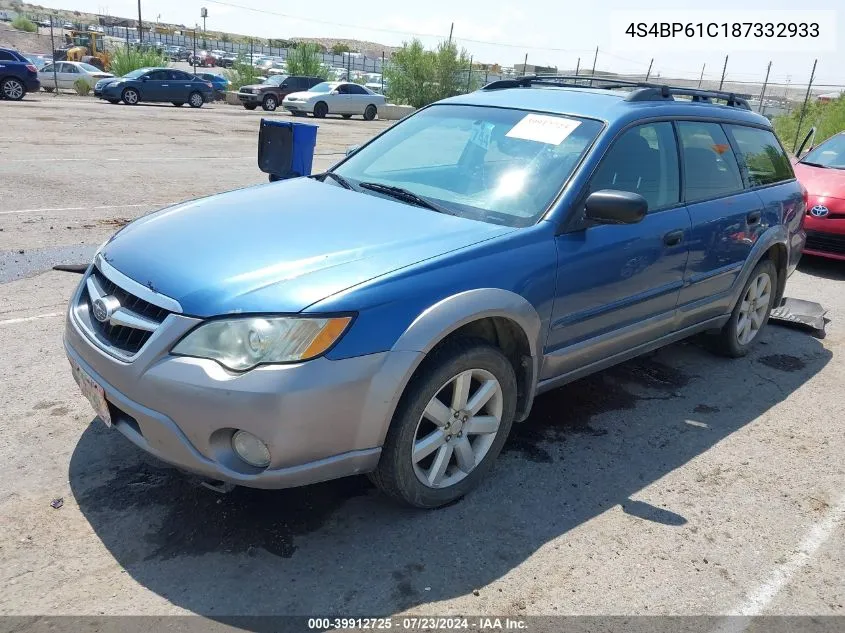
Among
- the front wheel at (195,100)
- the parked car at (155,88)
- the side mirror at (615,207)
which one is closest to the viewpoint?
the side mirror at (615,207)

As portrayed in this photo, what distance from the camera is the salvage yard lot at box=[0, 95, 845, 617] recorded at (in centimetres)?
265

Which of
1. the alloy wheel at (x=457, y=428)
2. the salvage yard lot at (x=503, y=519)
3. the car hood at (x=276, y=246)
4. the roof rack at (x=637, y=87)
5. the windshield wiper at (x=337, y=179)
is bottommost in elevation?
the salvage yard lot at (x=503, y=519)

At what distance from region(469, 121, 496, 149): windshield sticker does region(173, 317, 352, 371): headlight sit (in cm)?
175

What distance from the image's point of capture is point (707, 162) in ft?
14.7

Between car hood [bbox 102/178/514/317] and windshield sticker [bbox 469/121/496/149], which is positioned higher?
windshield sticker [bbox 469/121/496/149]

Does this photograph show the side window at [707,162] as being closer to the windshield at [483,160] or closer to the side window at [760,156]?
the side window at [760,156]

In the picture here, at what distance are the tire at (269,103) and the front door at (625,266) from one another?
27.1 meters

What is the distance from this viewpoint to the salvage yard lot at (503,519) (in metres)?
2.65

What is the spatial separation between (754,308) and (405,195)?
10.0 feet

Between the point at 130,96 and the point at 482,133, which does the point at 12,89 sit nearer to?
the point at 130,96

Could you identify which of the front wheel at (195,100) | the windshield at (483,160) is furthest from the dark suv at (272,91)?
the windshield at (483,160)

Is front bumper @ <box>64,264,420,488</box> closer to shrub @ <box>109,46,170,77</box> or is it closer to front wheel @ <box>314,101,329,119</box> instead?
front wheel @ <box>314,101,329,119</box>

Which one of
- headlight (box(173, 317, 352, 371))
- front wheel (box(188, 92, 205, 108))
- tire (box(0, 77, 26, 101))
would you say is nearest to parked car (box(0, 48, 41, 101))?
tire (box(0, 77, 26, 101))

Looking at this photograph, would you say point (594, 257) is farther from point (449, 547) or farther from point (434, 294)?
point (449, 547)
